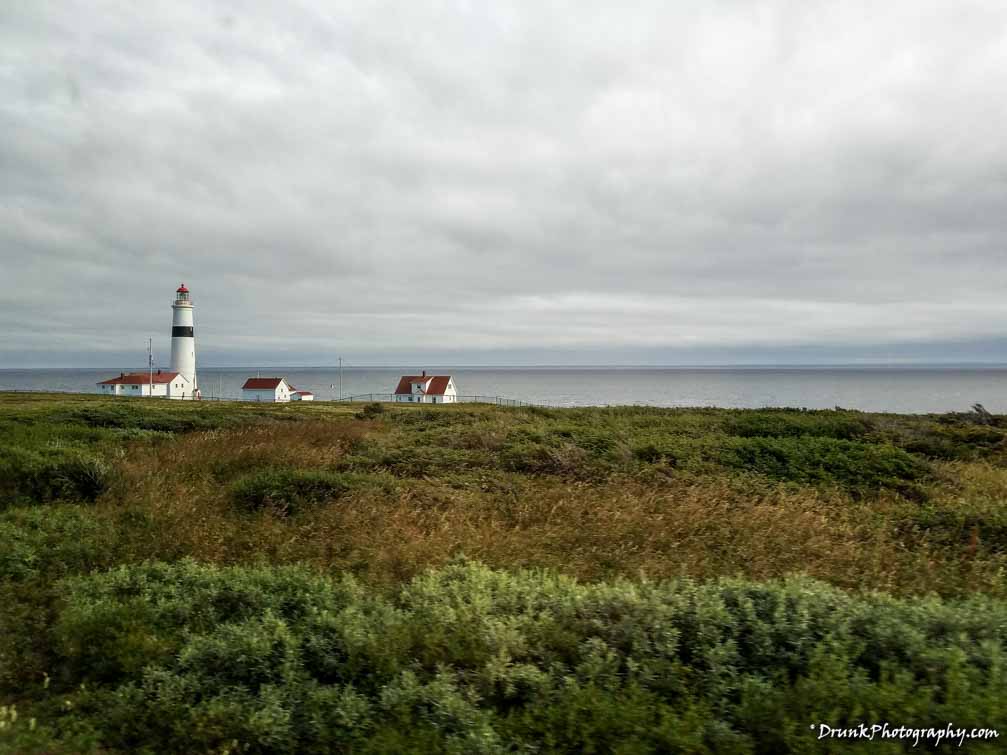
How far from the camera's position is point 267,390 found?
3469 inches

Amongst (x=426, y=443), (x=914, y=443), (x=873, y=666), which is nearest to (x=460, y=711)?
(x=873, y=666)

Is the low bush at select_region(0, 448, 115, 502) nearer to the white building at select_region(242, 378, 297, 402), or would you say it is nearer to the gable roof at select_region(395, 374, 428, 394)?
the gable roof at select_region(395, 374, 428, 394)

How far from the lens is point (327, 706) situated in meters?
4.07

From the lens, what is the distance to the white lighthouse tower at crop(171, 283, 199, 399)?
7631cm

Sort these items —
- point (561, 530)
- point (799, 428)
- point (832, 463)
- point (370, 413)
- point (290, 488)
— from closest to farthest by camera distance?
point (561, 530) < point (290, 488) < point (832, 463) < point (799, 428) < point (370, 413)

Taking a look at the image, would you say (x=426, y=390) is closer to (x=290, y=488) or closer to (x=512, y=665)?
(x=290, y=488)

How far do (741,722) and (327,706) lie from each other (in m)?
2.77

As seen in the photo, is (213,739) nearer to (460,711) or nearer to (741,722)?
(460,711)

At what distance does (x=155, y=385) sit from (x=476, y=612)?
87.5 metres

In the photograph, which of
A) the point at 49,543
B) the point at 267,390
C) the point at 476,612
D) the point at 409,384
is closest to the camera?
the point at 476,612

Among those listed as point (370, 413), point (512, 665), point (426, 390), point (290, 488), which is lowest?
point (512, 665)

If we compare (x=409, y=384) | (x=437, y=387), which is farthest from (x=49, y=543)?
(x=409, y=384)

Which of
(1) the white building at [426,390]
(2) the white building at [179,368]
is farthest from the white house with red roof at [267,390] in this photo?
(1) the white building at [426,390]

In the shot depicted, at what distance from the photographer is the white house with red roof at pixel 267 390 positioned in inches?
3457
